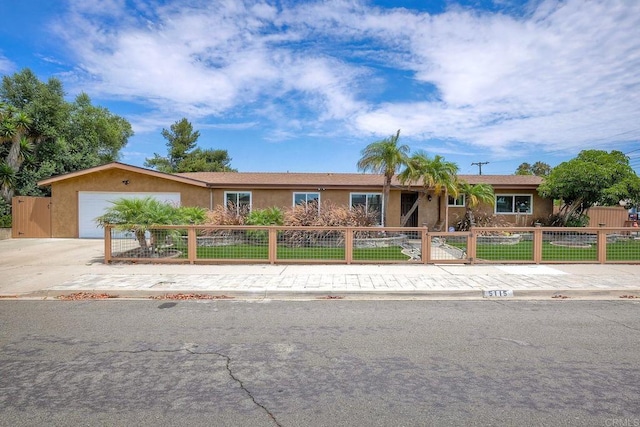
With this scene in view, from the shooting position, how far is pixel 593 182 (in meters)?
17.2

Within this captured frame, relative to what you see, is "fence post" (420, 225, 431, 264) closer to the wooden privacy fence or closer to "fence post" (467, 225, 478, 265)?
"fence post" (467, 225, 478, 265)

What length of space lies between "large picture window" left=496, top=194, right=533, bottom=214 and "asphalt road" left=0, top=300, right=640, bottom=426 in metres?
14.8

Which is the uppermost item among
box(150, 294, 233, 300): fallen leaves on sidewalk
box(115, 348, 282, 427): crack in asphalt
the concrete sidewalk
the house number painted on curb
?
the concrete sidewalk

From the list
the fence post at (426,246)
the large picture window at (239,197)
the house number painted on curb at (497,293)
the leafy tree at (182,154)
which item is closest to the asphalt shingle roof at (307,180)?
the large picture window at (239,197)

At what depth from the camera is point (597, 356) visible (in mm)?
4523

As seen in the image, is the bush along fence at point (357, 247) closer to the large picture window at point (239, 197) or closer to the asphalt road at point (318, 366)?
the asphalt road at point (318, 366)

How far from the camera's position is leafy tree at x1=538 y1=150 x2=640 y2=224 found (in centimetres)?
1698

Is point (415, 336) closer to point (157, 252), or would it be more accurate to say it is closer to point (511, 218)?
point (157, 252)

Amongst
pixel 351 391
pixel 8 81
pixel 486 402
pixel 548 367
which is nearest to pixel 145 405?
pixel 351 391

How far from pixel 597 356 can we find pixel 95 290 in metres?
8.20

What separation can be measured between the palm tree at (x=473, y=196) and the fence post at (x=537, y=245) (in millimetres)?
7342

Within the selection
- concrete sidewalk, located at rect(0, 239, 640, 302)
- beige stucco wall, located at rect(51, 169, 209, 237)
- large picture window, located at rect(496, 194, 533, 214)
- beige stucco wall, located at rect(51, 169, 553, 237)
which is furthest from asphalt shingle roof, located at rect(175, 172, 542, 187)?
concrete sidewalk, located at rect(0, 239, 640, 302)

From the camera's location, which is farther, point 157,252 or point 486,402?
point 157,252

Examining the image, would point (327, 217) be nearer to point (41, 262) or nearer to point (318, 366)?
point (41, 262)
